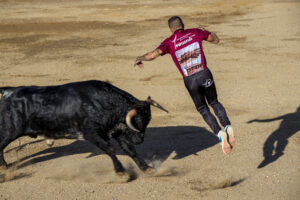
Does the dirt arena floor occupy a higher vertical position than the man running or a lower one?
lower

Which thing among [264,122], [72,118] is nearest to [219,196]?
[72,118]

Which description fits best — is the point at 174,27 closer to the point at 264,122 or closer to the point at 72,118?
the point at 72,118

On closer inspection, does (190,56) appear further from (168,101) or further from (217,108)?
(168,101)

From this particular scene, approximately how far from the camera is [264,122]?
9641mm

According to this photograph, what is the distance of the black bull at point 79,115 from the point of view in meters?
6.96

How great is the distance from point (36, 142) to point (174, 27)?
11.9ft

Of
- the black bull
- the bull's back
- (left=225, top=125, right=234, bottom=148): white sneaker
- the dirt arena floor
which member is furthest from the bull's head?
(left=225, top=125, right=234, bottom=148): white sneaker

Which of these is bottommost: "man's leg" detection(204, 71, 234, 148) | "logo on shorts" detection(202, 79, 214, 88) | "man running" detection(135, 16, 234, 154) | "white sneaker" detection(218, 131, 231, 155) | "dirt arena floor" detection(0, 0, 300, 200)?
"dirt arena floor" detection(0, 0, 300, 200)

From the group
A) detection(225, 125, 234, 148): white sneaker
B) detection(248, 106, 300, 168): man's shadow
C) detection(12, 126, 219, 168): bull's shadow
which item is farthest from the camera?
detection(12, 126, 219, 168): bull's shadow

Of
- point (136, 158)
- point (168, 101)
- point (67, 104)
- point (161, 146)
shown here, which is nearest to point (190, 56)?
point (136, 158)

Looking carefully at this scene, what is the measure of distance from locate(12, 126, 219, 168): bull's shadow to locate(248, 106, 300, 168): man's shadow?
965mm

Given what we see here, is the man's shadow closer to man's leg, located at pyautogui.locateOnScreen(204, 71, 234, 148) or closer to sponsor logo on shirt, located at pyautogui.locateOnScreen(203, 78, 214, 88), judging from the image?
man's leg, located at pyautogui.locateOnScreen(204, 71, 234, 148)

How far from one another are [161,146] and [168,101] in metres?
2.97

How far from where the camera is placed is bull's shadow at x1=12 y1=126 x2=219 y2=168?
322 inches
